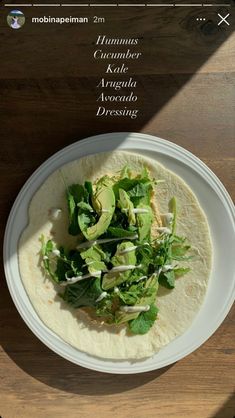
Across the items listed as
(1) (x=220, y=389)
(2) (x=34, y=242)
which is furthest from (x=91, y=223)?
(1) (x=220, y=389)

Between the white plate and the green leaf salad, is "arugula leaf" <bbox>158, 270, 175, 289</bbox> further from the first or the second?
the white plate

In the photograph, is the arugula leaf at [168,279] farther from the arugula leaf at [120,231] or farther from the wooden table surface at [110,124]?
the wooden table surface at [110,124]

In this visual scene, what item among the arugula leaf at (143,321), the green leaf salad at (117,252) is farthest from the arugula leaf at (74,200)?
the arugula leaf at (143,321)

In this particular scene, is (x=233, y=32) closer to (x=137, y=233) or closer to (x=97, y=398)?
(x=137, y=233)

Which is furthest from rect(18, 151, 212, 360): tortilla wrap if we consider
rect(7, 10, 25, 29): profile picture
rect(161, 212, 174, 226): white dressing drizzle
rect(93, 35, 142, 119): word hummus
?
rect(7, 10, 25, 29): profile picture

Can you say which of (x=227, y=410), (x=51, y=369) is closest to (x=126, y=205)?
(x=51, y=369)

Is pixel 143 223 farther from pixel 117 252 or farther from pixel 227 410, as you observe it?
pixel 227 410
